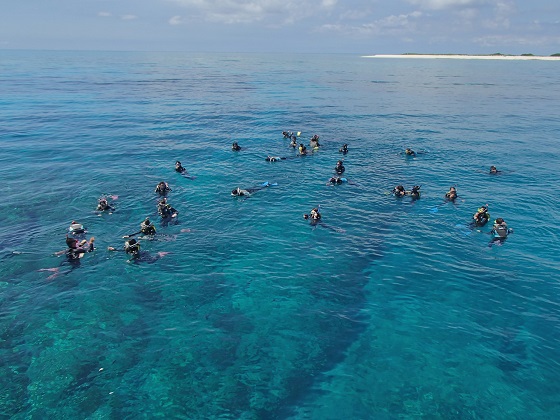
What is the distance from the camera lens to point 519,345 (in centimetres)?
1748

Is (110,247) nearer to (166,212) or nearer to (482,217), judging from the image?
(166,212)

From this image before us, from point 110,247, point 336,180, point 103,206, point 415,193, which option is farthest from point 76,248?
point 415,193

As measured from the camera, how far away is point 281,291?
2119 cm

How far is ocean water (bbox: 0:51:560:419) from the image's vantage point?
15.0 metres

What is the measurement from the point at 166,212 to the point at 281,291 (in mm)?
12529

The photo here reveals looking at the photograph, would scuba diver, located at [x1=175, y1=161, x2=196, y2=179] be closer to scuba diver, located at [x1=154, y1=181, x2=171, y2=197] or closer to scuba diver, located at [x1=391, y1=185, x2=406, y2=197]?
scuba diver, located at [x1=154, y1=181, x2=171, y2=197]

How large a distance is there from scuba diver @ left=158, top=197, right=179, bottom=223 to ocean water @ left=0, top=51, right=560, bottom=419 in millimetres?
839

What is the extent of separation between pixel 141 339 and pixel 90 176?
26.6 metres

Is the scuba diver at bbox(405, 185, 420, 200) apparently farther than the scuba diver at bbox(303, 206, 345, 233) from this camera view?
Yes

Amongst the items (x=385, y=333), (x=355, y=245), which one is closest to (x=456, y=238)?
(x=355, y=245)

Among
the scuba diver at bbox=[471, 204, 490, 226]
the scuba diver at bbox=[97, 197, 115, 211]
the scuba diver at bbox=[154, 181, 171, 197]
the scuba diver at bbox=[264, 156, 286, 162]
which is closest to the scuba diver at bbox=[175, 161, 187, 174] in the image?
the scuba diver at bbox=[154, 181, 171, 197]

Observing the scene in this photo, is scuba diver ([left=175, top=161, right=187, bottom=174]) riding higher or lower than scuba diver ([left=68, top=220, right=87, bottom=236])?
higher

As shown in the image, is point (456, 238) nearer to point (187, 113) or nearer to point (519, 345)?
point (519, 345)

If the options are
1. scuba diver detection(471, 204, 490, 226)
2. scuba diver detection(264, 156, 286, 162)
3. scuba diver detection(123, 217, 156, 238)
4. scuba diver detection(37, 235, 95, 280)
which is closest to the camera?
scuba diver detection(37, 235, 95, 280)
